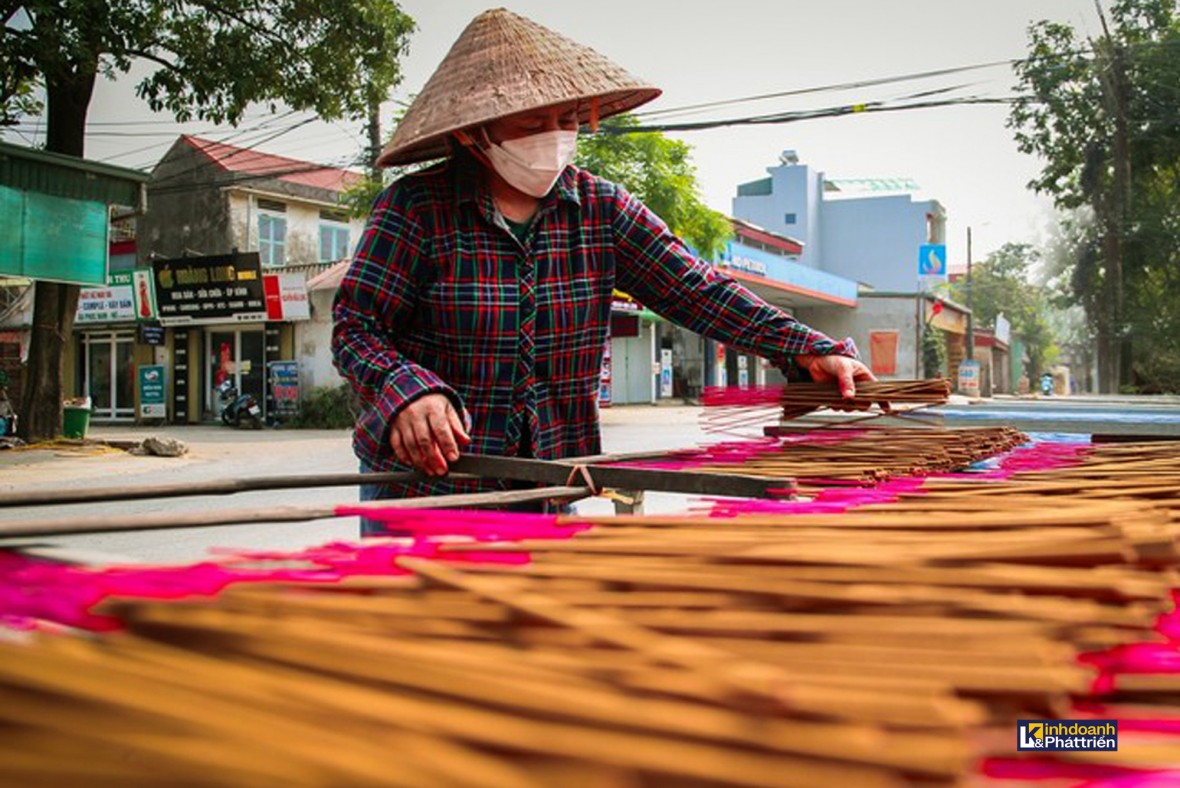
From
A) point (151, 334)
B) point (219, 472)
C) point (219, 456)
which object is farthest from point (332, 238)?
point (219, 472)

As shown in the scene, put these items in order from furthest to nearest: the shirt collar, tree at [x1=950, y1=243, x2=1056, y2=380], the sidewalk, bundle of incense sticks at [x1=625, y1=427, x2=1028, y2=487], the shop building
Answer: tree at [x1=950, y1=243, x2=1056, y2=380], the shop building, the sidewalk, the shirt collar, bundle of incense sticks at [x1=625, y1=427, x2=1028, y2=487]

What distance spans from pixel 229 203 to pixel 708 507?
22.1 m

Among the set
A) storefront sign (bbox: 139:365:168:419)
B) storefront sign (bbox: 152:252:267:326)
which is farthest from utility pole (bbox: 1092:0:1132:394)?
storefront sign (bbox: 139:365:168:419)

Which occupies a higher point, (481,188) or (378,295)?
(481,188)

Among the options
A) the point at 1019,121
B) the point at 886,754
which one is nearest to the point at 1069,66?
the point at 1019,121

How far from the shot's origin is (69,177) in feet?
35.9

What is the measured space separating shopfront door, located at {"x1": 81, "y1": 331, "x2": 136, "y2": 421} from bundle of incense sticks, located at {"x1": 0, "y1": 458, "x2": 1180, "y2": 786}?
23.3 metres

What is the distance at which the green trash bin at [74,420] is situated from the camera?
13727 millimetres

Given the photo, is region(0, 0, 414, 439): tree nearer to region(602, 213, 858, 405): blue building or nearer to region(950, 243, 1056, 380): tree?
region(602, 213, 858, 405): blue building

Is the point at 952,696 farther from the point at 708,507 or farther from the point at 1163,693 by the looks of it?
the point at 708,507

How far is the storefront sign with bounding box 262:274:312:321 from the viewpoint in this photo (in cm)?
1859

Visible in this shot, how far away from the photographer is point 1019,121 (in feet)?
61.8

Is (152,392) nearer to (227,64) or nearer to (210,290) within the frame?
(210,290)

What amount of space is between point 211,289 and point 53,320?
7.42 m
